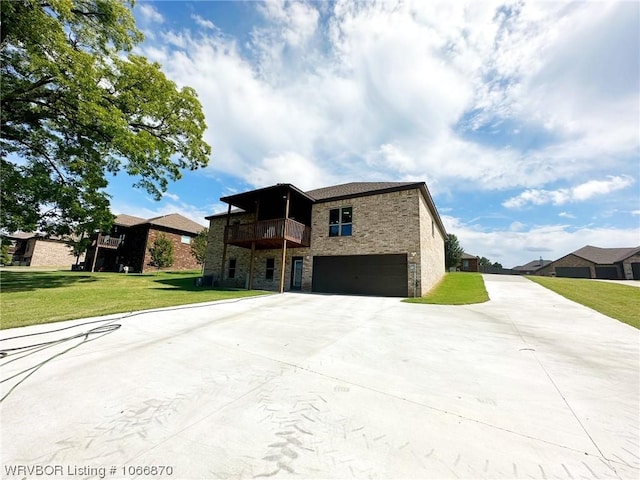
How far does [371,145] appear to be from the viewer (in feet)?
46.1

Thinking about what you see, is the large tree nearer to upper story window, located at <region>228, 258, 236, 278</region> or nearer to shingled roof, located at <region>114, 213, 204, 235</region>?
upper story window, located at <region>228, 258, 236, 278</region>

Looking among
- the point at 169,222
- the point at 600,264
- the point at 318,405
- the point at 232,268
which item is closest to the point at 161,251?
the point at 169,222

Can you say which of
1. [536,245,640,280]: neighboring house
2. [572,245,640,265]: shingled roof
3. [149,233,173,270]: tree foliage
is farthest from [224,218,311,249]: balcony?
[572,245,640,265]: shingled roof

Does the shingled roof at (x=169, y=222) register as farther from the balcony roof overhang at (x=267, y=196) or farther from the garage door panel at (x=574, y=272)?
the garage door panel at (x=574, y=272)

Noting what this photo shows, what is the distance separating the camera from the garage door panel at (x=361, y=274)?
13.2m

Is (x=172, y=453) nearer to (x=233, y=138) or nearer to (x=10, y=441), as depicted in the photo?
(x=10, y=441)

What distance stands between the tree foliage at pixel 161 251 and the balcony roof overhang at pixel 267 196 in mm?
11438

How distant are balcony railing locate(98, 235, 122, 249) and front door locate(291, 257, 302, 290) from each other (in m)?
21.4

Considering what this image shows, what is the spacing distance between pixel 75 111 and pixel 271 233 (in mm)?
10630

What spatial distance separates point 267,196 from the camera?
16.1 m

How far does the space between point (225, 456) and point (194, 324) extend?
16.0 feet

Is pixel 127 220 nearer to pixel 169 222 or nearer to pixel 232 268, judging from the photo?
pixel 169 222

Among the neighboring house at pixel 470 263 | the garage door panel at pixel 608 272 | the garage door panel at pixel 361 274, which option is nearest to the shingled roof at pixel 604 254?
the garage door panel at pixel 608 272

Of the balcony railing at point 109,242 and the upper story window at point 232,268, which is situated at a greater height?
the balcony railing at point 109,242
